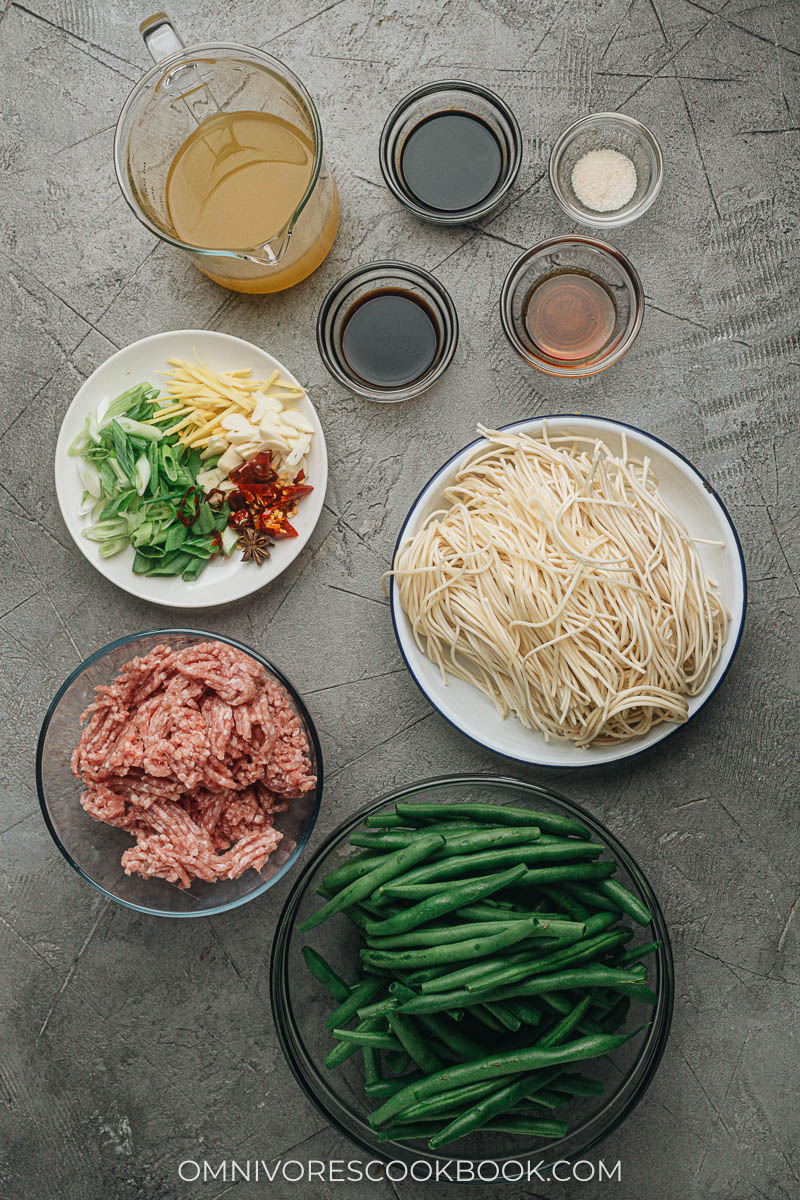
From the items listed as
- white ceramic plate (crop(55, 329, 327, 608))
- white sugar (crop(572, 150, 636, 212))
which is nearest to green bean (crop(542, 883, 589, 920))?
white ceramic plate (crop(55, 329, 327, 608))

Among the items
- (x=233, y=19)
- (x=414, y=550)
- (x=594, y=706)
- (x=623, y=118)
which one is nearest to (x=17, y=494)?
(x=414, y=550)

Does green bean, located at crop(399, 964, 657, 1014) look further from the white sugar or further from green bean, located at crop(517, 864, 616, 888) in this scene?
the white sugar

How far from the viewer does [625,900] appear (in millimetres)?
1784

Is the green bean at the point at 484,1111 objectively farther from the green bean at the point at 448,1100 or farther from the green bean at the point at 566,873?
the green bean at the point at 566,873

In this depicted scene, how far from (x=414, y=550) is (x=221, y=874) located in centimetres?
88

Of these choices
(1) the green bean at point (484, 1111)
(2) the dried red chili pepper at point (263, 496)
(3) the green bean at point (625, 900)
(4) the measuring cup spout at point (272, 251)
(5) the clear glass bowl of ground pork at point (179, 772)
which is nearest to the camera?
(1) the green bean at point (484, 1111)

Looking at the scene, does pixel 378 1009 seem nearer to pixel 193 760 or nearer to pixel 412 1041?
pixel 412 1041

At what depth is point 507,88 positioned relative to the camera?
222 cm

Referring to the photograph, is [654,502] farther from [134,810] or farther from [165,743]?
[134,810]

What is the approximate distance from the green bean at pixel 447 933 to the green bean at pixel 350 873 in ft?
0.51

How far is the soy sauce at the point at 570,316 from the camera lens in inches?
86.0

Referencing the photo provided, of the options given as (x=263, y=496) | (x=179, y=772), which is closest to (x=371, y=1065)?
(x=179, y=772)

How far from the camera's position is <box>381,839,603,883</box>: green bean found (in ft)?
5.82

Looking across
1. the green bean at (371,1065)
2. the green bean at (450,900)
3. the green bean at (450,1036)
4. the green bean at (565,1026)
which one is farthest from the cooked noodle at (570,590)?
the green bean at (371,1065)
